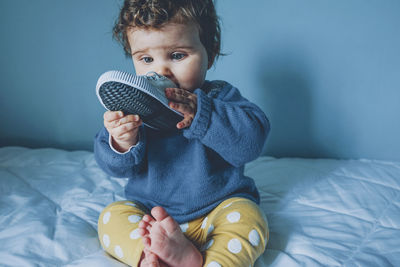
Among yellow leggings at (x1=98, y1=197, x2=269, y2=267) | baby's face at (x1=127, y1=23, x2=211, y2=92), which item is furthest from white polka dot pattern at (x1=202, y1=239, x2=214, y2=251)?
baby's face at (x1=127, y1=23, x2=211, y2=92)

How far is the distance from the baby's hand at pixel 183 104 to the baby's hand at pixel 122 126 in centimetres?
7

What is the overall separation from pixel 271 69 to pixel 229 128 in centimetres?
55

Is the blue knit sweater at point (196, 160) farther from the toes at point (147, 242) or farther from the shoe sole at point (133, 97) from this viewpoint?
the toes at point (147, 242)

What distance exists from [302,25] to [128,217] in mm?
805

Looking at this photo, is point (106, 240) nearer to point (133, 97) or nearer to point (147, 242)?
point (147, 242)

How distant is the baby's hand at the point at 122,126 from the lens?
1.99ft

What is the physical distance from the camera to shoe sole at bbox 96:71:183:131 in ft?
1.68

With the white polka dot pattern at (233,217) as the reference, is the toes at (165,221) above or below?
above

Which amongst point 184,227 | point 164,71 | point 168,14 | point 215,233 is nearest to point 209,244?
point 215,233

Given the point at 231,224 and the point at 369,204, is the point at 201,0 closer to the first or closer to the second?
the point at 231,224

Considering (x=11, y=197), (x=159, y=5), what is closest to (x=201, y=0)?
(x=159, y=5)

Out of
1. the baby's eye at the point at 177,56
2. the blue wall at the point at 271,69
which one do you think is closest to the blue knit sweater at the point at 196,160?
the baby's eye at the point at 177,56

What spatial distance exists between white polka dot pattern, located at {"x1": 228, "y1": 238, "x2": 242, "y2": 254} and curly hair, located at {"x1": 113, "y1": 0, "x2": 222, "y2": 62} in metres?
0.44

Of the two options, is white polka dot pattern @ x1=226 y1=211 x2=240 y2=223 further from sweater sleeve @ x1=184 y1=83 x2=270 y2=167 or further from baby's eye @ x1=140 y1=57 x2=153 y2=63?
baby's eye @ x1=140 y1=57 x2=153 y2=63
